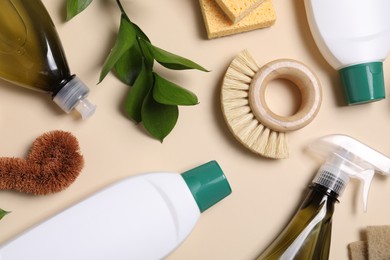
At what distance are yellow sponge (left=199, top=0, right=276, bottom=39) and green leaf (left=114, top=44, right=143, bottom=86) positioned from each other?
0.09m

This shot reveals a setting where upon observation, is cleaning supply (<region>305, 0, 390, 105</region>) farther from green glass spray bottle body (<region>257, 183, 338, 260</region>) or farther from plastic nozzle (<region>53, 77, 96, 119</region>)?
plastic nozzle (<region>53, 77, 96, 119</region>)

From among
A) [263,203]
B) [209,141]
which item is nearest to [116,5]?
[209,141]

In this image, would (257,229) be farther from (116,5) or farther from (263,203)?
(116,5)

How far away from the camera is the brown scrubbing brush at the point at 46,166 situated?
0.55m

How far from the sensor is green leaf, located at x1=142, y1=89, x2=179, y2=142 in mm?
577

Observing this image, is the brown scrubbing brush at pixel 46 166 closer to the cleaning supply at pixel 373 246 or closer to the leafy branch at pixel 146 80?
the leafy branch at pixel 146 80

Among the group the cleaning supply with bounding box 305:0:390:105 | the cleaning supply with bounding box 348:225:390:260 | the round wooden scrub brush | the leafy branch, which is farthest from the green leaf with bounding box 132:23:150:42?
the cleaning supply with bounding box 348:225:390:260

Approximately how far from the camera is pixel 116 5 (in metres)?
0.60

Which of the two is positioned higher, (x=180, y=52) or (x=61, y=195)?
(x=180, y=52)

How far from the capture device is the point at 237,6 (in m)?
0.57

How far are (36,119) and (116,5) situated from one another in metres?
0.17

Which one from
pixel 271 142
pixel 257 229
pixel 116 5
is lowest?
pixel 257 229

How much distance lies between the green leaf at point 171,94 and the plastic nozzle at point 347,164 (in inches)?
7.0

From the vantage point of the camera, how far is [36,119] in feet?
1.92
